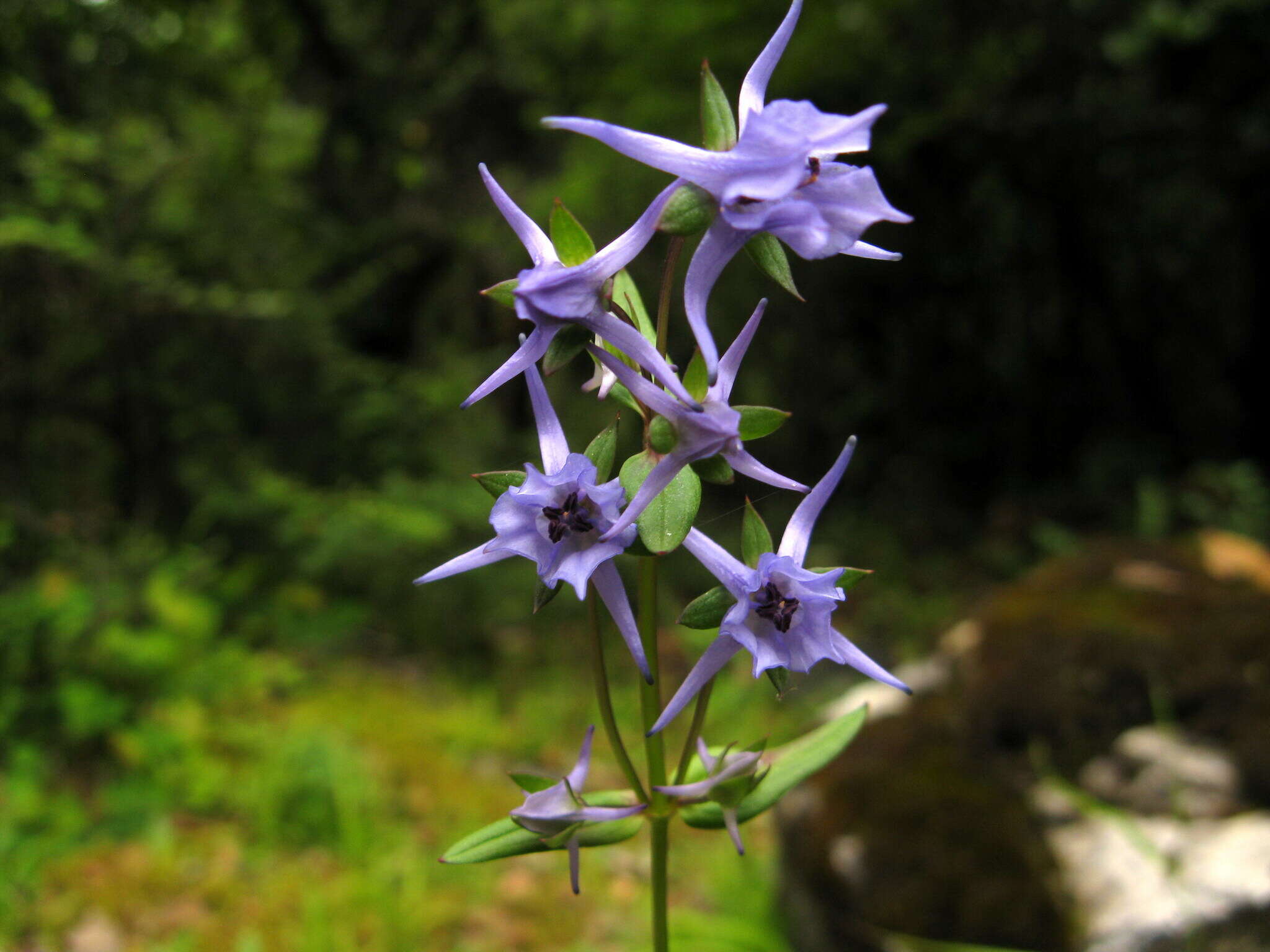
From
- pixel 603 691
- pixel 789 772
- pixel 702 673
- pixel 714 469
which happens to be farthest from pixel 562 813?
pixel 714 469

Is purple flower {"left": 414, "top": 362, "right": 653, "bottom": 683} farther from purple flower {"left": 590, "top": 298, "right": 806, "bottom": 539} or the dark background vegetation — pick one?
the dark background vegetation

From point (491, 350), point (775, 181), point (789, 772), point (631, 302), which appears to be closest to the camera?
point (775, 181)

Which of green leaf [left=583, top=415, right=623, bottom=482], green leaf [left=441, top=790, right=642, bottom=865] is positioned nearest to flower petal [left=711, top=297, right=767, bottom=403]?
green leaf [left=583, top=415, right=623, bottom=482]

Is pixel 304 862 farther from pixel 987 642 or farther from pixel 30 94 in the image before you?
pixel 30 94

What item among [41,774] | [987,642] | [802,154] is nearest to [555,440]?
[802,154]

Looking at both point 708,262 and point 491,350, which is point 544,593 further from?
point 491,350

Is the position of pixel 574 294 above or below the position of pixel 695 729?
above

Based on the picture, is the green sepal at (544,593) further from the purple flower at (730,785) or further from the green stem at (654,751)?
the purple flower at (730,785)
